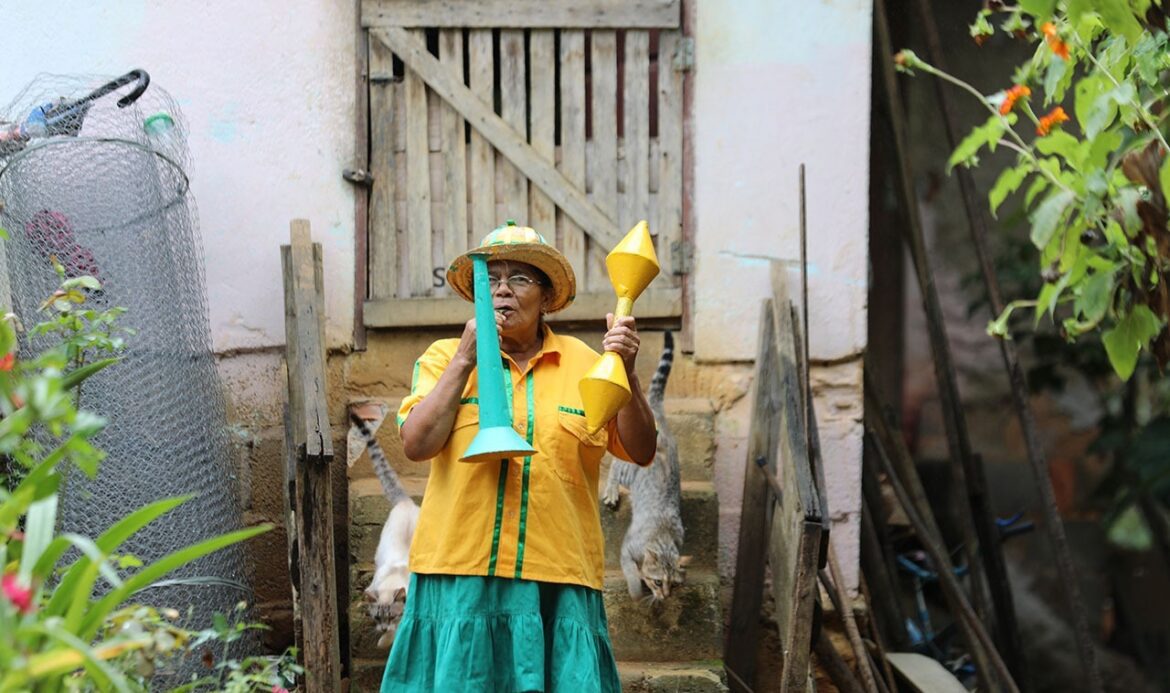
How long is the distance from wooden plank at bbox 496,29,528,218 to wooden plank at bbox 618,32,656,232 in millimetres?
418

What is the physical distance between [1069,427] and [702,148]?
477cm

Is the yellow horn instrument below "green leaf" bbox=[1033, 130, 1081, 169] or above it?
below

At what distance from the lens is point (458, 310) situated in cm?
571

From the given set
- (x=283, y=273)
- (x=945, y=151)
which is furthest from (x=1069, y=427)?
(x=283, y=273)

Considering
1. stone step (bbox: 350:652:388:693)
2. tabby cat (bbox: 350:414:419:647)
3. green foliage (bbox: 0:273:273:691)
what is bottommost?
stone step (bbox: 350:652:388:693)

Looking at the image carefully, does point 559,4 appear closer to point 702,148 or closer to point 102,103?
point 702,148

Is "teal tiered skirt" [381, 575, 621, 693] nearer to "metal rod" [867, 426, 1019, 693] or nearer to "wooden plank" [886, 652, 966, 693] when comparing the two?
"wooden plank" [886, 652, 966, 693]

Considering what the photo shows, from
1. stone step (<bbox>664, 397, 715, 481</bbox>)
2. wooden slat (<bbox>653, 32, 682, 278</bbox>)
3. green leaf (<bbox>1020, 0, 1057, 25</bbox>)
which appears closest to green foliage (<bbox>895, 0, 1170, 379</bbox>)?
green leaf (<bbox>1020, 0, 1057, 25</bbox>)

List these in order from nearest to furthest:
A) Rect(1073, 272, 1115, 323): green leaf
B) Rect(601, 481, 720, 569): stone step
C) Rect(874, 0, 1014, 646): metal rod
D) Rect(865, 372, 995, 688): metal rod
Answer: Rect(1073, 272, 1115, 323): green leaf, Rect(601, 481, 720, 569): stone step, Rect(865, 372, 995, 688): metal rod, Rect(874, 0, 1014, 646): metal rod

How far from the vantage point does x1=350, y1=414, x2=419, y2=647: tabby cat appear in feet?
15.6

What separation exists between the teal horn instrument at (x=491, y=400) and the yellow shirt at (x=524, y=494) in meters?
0.13

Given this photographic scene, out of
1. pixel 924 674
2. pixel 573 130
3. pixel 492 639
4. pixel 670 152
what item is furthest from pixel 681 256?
pixel 492 639

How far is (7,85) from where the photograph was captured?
5.63 meters

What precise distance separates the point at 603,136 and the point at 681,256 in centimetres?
60
